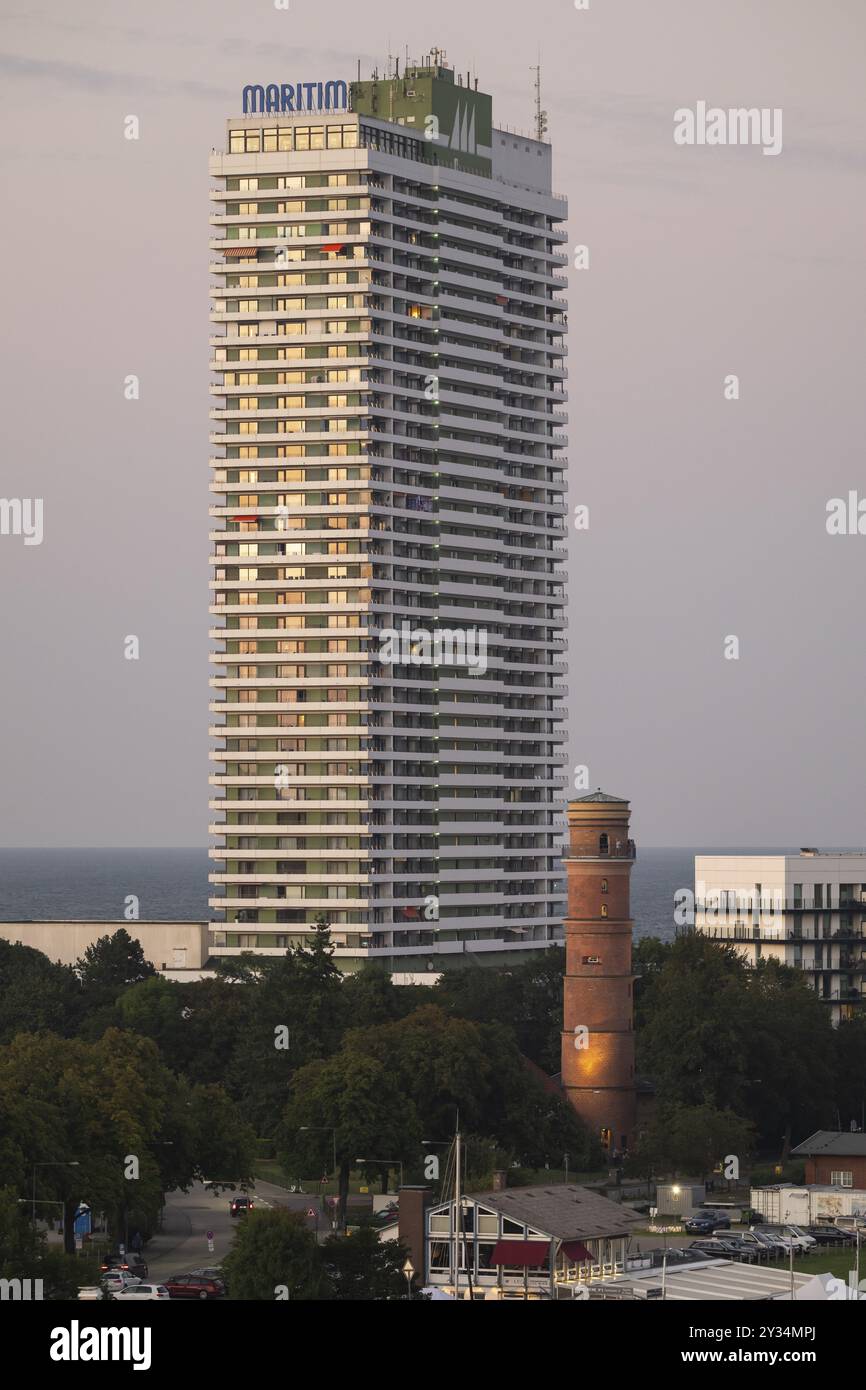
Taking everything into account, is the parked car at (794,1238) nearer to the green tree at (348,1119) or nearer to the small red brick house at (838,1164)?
the small red brick house at (838,1164)

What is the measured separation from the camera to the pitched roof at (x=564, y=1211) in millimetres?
88625

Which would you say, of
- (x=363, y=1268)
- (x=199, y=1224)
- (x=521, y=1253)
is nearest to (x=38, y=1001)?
(x=199, y=1224)

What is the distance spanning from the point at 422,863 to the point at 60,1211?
9894cm

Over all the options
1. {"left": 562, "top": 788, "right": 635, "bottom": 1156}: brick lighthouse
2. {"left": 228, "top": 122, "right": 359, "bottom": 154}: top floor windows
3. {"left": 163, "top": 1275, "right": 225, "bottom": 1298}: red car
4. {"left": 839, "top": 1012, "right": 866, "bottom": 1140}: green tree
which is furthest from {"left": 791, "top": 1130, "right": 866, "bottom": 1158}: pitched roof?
{"left": 228, "top": 122, "right": 359, "bottom": 154}: top floor windows

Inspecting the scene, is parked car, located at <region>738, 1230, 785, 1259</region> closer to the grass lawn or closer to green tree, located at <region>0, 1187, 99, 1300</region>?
the grass lawn

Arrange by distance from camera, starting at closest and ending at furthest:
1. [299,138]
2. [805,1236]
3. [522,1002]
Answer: [805,1236] < [522,1002] < [299,138]

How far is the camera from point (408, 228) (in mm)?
184000

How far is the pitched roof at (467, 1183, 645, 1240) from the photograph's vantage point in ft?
291

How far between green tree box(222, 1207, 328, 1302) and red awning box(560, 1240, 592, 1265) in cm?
1464

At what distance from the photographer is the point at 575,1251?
88125 mm

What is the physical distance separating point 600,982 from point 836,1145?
15.1m

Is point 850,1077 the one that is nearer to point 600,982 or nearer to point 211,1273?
point 600,982
